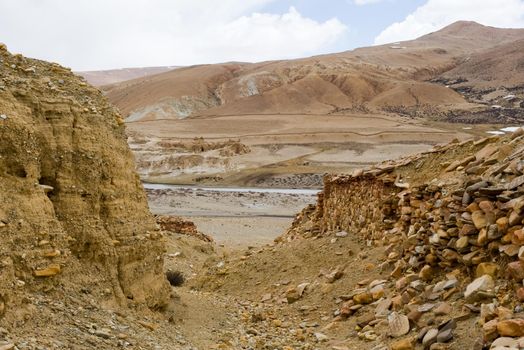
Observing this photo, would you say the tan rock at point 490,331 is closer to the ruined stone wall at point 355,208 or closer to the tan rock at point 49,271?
the tan rock at point 49,271

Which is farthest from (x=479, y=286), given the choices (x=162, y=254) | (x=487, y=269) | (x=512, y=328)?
(x=162, y=254)

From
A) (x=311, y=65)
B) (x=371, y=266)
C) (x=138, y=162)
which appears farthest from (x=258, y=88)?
(x=371, y=266)

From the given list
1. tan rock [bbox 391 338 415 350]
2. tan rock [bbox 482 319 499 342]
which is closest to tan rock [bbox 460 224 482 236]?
tan rock [bbox 391 338 415 350]

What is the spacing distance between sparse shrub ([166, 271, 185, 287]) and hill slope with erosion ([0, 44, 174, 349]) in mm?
5273

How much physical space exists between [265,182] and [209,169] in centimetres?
792

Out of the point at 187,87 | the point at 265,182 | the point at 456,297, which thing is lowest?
the point at 265,182

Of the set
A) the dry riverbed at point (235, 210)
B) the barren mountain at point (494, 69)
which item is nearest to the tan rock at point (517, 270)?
the dry riverbed at point (235, 210)

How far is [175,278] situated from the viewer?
1336 cm

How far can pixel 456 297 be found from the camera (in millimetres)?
6648

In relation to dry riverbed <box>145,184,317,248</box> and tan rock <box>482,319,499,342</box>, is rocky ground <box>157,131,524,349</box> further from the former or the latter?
dry riverbed <box>145,184,317,248</box>

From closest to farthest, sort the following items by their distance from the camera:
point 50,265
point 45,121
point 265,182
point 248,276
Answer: point 50,265 → point 45,121 → point 248,276 → point 265,182

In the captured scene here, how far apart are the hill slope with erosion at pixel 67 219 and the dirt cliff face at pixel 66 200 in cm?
1

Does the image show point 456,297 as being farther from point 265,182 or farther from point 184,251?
point 265,182

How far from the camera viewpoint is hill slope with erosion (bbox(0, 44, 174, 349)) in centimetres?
552
